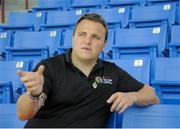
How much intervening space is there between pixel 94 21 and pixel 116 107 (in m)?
0.43

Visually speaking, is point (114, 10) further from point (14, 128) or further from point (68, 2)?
point (14, 128)

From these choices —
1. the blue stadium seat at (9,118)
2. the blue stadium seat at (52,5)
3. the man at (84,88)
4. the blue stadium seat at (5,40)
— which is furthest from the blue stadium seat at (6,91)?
the blue stadium seat at (52,5)

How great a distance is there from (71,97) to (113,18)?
2602mm

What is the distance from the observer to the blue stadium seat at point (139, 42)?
3139 mm

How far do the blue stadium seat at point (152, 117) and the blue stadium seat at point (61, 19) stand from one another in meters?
2.77

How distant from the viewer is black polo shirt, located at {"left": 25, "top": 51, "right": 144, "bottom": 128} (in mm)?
1688

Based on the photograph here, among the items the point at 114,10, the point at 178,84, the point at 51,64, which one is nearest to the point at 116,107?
the point at 51,64

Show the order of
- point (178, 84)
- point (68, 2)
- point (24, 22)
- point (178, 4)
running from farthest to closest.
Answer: point (68, 2) < point (24, 22) < point (178, 4) < point (178, 84)

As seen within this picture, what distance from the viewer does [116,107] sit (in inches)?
64.2

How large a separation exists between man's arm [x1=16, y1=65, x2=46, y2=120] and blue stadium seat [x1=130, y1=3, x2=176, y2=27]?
8.62 ft

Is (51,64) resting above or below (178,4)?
below

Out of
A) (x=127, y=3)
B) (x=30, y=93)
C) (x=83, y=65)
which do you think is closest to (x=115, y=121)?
(x=83, y=65)

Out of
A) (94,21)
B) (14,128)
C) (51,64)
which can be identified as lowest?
(14,128)

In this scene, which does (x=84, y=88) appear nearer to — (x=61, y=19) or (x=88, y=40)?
(x=88, y=40)
